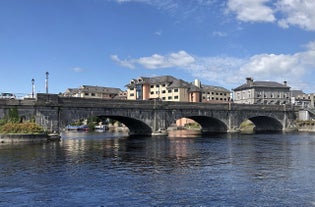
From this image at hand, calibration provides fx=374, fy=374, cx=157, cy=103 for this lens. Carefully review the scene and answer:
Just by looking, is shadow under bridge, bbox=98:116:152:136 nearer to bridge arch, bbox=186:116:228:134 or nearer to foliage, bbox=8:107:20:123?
bridge arch, bbox=186:116:228:134

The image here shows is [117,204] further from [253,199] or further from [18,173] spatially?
[18,173]

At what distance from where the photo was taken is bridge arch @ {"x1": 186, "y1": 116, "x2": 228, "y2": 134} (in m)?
110

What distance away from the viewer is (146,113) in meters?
90.3

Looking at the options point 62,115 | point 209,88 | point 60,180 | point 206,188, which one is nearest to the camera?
point 206,188

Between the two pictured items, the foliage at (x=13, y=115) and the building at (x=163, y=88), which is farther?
the building at (x=163, y=88)

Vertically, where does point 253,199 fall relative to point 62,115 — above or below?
below

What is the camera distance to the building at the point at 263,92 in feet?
602

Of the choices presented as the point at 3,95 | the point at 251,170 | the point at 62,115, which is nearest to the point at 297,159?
the point at 251,170

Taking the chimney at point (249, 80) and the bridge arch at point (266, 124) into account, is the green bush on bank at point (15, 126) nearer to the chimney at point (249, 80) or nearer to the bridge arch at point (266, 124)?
the bridge arch at point (266, 124)

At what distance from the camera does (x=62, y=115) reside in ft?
245

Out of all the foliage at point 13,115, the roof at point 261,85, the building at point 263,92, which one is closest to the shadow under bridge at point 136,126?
the foliage at point 13,115

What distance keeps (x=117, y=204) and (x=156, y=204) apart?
7.18 feet

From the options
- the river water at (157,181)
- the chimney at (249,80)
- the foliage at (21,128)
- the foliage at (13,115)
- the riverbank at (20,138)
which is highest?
the chimney at (249,80)

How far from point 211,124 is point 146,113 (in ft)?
112
